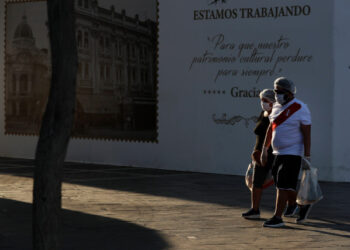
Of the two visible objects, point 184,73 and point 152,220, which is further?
point 184,73

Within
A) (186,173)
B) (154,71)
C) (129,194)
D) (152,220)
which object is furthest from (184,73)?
(152,220)

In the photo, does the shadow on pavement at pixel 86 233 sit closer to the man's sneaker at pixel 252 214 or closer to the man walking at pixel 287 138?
the man's sneaker at pixel 252 214

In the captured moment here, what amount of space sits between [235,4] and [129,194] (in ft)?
16.1

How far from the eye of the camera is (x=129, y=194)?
12.4m

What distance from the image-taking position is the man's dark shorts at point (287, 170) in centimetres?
948

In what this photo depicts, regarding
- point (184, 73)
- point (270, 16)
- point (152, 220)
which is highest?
point (270, 16)

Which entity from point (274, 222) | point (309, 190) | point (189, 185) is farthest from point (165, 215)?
point (189, 185)

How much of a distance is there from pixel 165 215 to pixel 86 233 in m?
1.61

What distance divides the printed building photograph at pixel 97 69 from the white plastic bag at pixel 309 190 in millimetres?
6859

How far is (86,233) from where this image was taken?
351 inches

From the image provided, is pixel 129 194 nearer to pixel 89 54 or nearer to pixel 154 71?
pixel 154 71

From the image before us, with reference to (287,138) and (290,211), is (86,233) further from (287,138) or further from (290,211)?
(290,211)

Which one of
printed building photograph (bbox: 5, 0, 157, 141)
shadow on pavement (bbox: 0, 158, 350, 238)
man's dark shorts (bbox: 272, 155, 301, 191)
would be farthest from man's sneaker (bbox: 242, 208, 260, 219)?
printed building photograph (bbox: 5, 0, 157, 141)

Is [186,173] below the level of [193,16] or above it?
below
